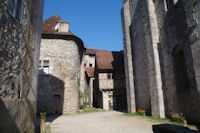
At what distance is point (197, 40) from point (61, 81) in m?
10.7

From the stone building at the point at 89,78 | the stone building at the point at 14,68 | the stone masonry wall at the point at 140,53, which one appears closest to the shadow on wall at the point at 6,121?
the stone building at the point at 14,68

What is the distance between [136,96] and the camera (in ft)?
36.1

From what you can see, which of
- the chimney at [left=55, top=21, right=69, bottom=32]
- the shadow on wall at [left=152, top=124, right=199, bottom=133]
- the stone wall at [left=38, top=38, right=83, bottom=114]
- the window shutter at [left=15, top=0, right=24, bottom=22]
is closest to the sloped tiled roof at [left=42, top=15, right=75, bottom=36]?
the chimney at [left=55, top=21, right=69, bottom=32]

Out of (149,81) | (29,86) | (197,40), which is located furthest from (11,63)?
(149,81)

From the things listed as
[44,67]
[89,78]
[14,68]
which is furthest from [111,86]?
[14,68]

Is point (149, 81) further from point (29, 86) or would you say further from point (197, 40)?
point (29, 86)

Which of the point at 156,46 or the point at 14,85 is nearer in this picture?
the point at 14,85

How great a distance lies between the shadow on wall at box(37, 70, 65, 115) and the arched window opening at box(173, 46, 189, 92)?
8854 mm

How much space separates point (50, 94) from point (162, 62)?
905cm

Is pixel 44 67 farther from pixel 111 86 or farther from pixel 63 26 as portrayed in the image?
pixel 111 86

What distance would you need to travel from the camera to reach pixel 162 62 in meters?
8.70

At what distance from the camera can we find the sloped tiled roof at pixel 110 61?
16.1 m

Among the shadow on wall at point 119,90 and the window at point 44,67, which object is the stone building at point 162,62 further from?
the window at point 44,67

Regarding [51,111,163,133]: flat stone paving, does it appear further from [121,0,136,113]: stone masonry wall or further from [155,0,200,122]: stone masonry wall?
[121,0,136,113]: stone masonry wall
